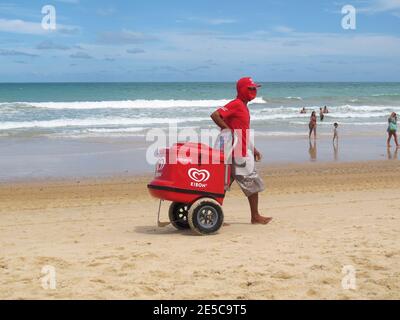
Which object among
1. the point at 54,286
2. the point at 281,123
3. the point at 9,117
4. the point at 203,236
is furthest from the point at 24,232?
the point at 9,117

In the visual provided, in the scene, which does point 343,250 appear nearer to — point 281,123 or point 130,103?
point 281,123

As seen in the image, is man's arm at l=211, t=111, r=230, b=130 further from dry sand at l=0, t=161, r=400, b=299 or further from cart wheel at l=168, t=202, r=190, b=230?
dry sand at l=0, t=161, r=400, b=299

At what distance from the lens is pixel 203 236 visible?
6535 millimetres

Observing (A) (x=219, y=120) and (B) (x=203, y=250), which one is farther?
(A) (x=219, y=120)

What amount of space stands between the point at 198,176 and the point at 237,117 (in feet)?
2.66

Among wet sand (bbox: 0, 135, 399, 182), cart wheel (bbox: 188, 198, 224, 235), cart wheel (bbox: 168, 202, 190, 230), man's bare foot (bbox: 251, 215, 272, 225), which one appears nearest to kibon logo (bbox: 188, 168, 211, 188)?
cart wheel (bbox: 188, 198, 224, 235)

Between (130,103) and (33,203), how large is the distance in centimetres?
4060

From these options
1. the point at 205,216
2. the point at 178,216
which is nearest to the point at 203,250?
the point at 205,216

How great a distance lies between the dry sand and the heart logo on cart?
2.13 feet

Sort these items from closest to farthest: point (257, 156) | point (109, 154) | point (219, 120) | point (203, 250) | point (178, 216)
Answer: point (203, 250) < point (219, 120) < point (257, 156) < point (178, 216) < point (109, 154)

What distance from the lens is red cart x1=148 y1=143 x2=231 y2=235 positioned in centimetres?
636

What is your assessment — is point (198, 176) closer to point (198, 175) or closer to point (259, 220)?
point (198, 175)

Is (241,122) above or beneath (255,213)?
above

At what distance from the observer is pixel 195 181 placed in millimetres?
6465
